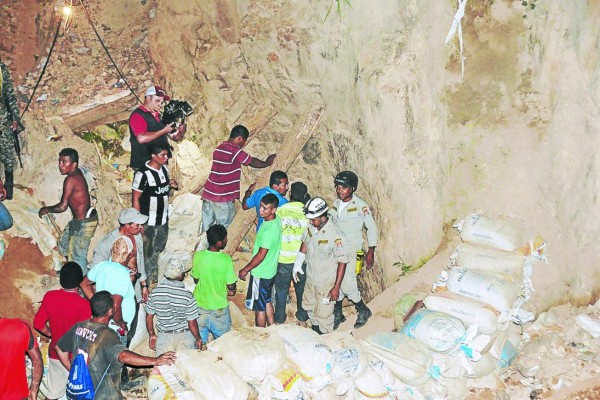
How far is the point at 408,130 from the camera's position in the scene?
25.2ft

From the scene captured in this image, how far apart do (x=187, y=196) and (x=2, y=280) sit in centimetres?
255

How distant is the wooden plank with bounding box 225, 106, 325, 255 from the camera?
8.99 m

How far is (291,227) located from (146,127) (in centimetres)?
235

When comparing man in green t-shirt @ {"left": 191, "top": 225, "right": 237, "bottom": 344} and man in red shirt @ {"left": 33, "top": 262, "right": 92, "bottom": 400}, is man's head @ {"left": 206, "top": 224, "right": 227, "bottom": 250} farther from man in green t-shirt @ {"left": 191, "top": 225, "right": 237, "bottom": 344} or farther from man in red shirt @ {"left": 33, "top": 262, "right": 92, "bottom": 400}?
man in red shirt @ {"left": 33, "top": 262, "right": 92, "bottom": 400}

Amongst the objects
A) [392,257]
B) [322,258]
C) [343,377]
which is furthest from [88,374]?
[392,257]

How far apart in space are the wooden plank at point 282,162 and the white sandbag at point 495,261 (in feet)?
9.26

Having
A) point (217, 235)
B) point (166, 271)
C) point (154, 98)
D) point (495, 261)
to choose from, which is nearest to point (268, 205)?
point (217, 235)

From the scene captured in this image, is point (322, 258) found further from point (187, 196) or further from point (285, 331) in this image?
point (187, 196)

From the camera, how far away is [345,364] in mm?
5922

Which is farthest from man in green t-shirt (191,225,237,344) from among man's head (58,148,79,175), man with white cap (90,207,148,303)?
man's head (58,148,79,175)

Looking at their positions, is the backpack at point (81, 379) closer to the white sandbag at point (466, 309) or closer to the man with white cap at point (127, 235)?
the man with white cap at point (127, 235)

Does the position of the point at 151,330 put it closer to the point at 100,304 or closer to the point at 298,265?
the point at 100,304

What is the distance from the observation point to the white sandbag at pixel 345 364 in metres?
5.92

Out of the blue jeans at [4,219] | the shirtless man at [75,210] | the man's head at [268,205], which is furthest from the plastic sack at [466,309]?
the blue jeans at [4,219]
